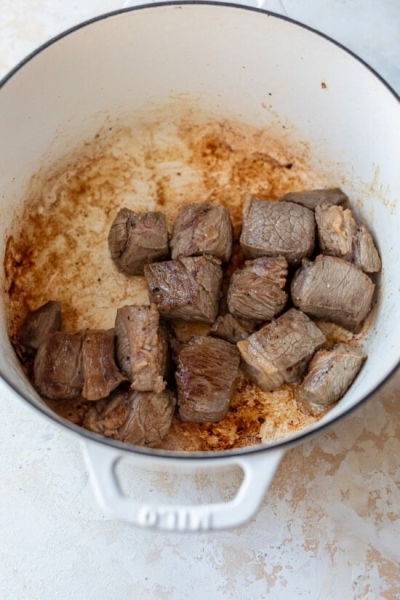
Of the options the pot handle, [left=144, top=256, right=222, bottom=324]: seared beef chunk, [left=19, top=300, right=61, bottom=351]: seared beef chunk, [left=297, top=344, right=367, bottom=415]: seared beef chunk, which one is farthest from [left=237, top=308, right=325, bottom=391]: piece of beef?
[left=19, top=300, right=61, bottom=351]: seared beef chunk

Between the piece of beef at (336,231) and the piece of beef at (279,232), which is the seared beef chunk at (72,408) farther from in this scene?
the piece of beef at (336,231)

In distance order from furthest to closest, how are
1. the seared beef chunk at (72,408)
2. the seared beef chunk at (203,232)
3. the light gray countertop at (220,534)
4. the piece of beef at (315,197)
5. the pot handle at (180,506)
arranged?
the piece of beef at (315,197), the seared beef chunk at (203,232), the seared beef chunk at (72,408), the light gray countertop at (220,534), the pot handle at (180,506)

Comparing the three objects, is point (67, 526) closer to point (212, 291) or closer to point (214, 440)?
point (214, 440)

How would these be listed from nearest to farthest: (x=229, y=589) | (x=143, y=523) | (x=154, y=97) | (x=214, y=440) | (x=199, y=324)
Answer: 1. (x=143, y=523)
2. (x=229, y=589)
3. (x=214, y=440)
4. (x=199, y=324)
5. (x=154, y=97)

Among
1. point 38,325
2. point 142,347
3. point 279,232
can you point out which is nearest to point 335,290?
point 279,232

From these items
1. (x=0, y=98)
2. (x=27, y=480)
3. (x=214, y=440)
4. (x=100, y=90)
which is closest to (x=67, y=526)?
(x=27, y=480)

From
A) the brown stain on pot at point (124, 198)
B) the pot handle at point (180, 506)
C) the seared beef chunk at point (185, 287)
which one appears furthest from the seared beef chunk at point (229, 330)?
the pot handle at point (180, 506)
